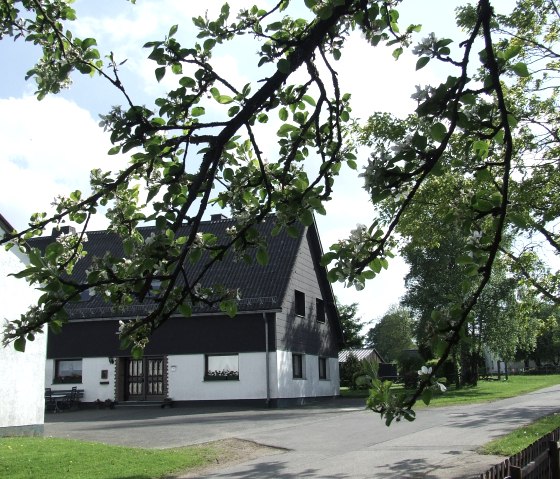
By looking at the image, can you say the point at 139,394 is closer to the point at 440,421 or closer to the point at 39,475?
the point at 440,421

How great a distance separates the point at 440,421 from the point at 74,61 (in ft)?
55.4

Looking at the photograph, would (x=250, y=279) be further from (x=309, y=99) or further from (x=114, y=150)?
(x=114, y=150)

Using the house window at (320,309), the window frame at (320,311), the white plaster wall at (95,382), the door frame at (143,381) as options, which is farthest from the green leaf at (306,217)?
the house window at (320,309)

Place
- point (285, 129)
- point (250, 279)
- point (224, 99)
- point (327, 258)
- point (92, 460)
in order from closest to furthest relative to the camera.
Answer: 1. point (327, 258)
2. point (224, 99)
3. point (285, 129)
4. point (92, 460)
5. point (250, 279)

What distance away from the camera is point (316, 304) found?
3325 centimetres

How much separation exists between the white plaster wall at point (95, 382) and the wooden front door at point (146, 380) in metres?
0.72

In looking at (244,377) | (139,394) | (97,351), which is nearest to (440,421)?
(244,377)

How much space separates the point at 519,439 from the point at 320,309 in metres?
21.2

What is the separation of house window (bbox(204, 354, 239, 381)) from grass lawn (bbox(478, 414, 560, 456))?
13.7 meters

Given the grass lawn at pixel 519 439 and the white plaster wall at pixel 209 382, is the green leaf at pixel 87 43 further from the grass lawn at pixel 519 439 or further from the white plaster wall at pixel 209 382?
the white plaster wall at pixel 209 382

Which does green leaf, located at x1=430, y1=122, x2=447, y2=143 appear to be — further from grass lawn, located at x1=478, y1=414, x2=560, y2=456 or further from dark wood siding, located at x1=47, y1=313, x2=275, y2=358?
dark wood siding, located at x1=47, y1=313, x2=275, y2=358

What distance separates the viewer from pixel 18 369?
16391 mm

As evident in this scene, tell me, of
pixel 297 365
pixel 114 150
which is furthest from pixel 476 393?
pixel 114 150

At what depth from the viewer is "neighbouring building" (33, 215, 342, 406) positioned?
26.9 meters
